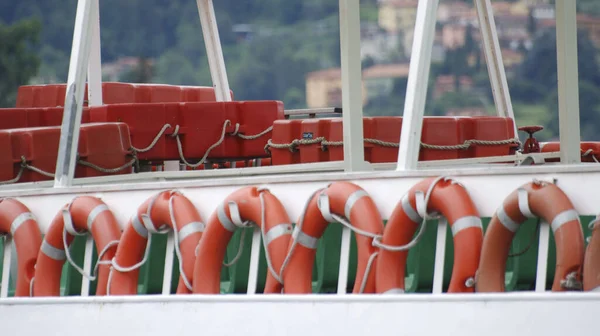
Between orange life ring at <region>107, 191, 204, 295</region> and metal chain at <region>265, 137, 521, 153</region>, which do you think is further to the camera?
metal chain at <region>265, 137, 521, 153</region>

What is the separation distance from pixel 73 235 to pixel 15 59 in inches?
1343

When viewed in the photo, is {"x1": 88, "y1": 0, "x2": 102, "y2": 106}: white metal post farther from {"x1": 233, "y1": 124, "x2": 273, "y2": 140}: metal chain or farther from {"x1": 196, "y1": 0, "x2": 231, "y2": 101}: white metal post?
{"x1": 196, "y1": 0, "x2": 231, "y2": 101}: white metal post

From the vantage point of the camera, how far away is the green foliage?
36406 mm

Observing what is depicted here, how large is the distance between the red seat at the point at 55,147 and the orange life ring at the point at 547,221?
407 cm

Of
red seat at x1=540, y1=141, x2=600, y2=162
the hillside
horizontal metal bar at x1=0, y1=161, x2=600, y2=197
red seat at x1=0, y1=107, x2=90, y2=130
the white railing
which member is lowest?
the white railing

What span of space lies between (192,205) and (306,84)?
117 ft

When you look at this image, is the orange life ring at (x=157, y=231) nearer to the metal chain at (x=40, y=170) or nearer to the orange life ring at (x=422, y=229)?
the orange life ring at (x=422, y=229)

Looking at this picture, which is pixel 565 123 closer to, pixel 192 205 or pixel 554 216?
pixel 554 216

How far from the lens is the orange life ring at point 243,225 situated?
21.7 feet

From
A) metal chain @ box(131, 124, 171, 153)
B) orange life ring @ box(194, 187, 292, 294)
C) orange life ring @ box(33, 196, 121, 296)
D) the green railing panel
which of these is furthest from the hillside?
orange life ring @ box(194, 187, 292, 294)

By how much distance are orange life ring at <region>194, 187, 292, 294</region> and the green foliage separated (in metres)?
29.0

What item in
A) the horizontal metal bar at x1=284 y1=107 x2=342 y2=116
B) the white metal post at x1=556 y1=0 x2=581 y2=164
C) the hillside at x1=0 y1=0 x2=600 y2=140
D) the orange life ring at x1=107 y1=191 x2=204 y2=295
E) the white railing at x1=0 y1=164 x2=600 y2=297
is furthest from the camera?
the hillside at x1=0 y1=0 x2=600 y2=140

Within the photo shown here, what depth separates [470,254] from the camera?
6031 millimetres

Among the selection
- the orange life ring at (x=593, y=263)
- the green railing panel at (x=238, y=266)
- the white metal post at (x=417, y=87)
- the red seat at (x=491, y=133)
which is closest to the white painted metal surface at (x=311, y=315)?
the orange life ring at (x=593, y=263)
